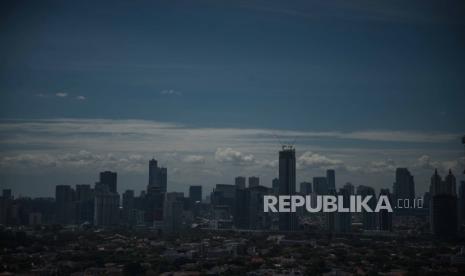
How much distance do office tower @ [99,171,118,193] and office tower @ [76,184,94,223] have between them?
0.67 m

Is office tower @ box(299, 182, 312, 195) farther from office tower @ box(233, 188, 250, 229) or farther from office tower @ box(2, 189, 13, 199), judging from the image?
office tower @ box(2, 189, 13, 199)

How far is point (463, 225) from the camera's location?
18344 mm

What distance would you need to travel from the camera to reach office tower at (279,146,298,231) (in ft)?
72.9

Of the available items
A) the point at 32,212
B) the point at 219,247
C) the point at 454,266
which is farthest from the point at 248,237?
the point at 454,266

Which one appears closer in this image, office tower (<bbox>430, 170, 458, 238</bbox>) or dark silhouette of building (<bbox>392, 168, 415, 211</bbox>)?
office tower (<bbox>430, 170, 458, 238</bbox>)

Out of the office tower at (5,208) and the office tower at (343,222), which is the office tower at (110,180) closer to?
the office tower at (5,208)

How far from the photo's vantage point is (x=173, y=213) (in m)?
25.1

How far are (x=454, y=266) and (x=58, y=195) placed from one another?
15166 mm

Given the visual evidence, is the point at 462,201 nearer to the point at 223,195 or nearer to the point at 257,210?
the point at 257,210

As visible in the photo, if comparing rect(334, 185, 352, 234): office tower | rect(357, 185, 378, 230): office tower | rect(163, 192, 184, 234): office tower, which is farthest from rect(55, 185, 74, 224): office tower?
rect(357, 185, 378, 230): office tower

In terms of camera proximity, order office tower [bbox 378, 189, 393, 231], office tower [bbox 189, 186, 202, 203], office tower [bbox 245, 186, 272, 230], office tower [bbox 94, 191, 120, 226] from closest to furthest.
Answer: office tower [bbox 378, 189, 393, 231], office tower [bbox 245, 186, 272, 230], office tower [bbox 94, 191, 120, 226], office tower [bbox 189, 186, 202, 203]

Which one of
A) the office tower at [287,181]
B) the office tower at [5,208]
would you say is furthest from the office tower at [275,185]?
the office tower at [5,208]

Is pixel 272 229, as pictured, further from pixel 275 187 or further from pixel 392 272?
pixel 392 272

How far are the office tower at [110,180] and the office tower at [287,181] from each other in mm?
6467
